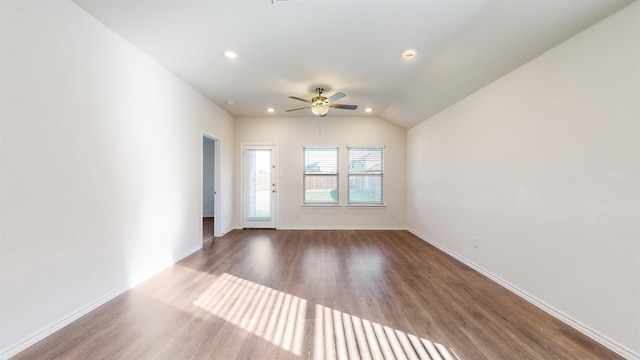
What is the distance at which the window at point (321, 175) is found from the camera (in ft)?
18.9

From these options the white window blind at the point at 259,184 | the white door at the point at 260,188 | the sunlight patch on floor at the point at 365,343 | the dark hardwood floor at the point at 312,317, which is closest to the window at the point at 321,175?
the white door at the point at 260,188

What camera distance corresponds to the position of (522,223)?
245 cm

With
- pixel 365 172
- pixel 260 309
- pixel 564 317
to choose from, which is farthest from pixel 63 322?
pixel 365 172

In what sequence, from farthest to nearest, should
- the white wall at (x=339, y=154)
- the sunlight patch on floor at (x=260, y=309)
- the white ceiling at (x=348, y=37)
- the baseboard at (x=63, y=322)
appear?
1. the white wall at (x=339, y=154)
2. the white ceiling at (x=348, y=37)
3. the sunlight patch on floor at (x=260, y=309)
4. the baseboard at (x=63, y=322)

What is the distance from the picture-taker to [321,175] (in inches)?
226

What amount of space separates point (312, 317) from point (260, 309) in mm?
512

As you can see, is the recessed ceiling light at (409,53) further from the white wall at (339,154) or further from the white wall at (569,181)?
the white wall at (339,154)

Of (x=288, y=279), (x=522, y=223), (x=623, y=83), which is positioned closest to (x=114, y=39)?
(x=288, y=279)

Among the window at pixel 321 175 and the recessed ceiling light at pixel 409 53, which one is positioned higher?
the recessed ceiling light at pixel 409 53

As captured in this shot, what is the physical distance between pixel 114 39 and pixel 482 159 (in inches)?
175

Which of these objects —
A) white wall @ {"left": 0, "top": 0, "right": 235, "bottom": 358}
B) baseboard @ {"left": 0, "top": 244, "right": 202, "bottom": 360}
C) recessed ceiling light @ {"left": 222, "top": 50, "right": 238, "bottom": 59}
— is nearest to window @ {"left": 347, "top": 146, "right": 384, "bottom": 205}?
recessed ceiling light @ {"left": 222, "top": 50, "right": 238, "bottom": 59}

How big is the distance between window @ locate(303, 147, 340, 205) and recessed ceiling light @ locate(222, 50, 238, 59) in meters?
3.08

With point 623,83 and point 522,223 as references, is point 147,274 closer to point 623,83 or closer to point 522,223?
point 522,223

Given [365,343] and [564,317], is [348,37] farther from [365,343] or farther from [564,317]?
[564,317]
